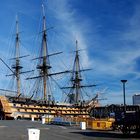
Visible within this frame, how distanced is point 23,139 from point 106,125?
2815cm

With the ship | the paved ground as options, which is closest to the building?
the ship

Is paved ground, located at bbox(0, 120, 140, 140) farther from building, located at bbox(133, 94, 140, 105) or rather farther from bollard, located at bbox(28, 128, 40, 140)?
building, located at bbox(133, 94, 140, 105)

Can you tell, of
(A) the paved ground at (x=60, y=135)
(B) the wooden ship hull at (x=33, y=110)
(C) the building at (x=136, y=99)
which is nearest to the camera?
(A) the paved ground at (x=60, y=135)

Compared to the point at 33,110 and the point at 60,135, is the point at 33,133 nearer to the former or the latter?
the point at 60,135

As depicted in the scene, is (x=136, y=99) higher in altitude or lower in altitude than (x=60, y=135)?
higher

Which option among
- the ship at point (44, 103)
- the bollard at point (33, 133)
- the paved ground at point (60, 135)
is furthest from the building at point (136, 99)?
the bollard at point (33, 133)

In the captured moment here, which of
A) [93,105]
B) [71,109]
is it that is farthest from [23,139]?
[93,105]

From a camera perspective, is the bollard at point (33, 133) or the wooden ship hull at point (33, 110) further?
the wooden ship hull at point (33, 110)

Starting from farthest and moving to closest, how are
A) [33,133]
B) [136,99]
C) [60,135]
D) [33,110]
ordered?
[136,99] < [33,110] < [60,135] < [33,133]

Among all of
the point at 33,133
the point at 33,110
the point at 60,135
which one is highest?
the point at 33,110

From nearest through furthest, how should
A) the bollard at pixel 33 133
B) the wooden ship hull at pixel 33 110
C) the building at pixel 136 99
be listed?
1. the bollard at pixel 33 133
2. the wooden ship hull at pixel 33 110
3. the building at pixel 136 99

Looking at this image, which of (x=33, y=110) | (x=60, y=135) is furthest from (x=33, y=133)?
(x=33, y=110)

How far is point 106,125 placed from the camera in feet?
171

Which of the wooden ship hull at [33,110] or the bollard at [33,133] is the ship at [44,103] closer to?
the wooden ship hull at [33,110]
